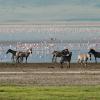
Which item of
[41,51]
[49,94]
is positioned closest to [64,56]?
[49,94]

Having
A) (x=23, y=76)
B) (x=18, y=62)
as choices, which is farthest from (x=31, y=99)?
(x=18, y=62)

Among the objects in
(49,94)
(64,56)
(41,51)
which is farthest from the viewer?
(41,51)

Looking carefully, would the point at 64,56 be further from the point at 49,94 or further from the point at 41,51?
the point at 41,51

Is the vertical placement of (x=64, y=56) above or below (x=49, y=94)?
below

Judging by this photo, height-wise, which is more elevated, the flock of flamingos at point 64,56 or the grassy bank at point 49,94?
the grassy bank at point 49,94

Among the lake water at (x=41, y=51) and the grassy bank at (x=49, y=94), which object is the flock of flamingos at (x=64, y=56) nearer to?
the lake water at (x=41, y=51)

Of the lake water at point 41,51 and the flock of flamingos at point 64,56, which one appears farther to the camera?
the lake water at point 41,51

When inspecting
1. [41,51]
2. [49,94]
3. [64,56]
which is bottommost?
[41,51]

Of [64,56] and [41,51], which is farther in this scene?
[41,51]

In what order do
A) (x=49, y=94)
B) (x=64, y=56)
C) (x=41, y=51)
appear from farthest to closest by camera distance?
1. (x=41, y=51)
2. (x=64, y=56)
3. (x=49, y=94)

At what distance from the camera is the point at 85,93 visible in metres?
25.9

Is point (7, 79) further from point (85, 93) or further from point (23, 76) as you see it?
point (85, 93)

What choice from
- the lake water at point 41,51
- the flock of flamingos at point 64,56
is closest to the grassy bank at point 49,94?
the flock of flamingos at point 64,56

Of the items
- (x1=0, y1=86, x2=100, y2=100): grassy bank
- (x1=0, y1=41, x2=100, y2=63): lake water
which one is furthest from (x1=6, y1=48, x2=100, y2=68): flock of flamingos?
(x1=0, y1=86, x2=100, y2=100): grassy bank
